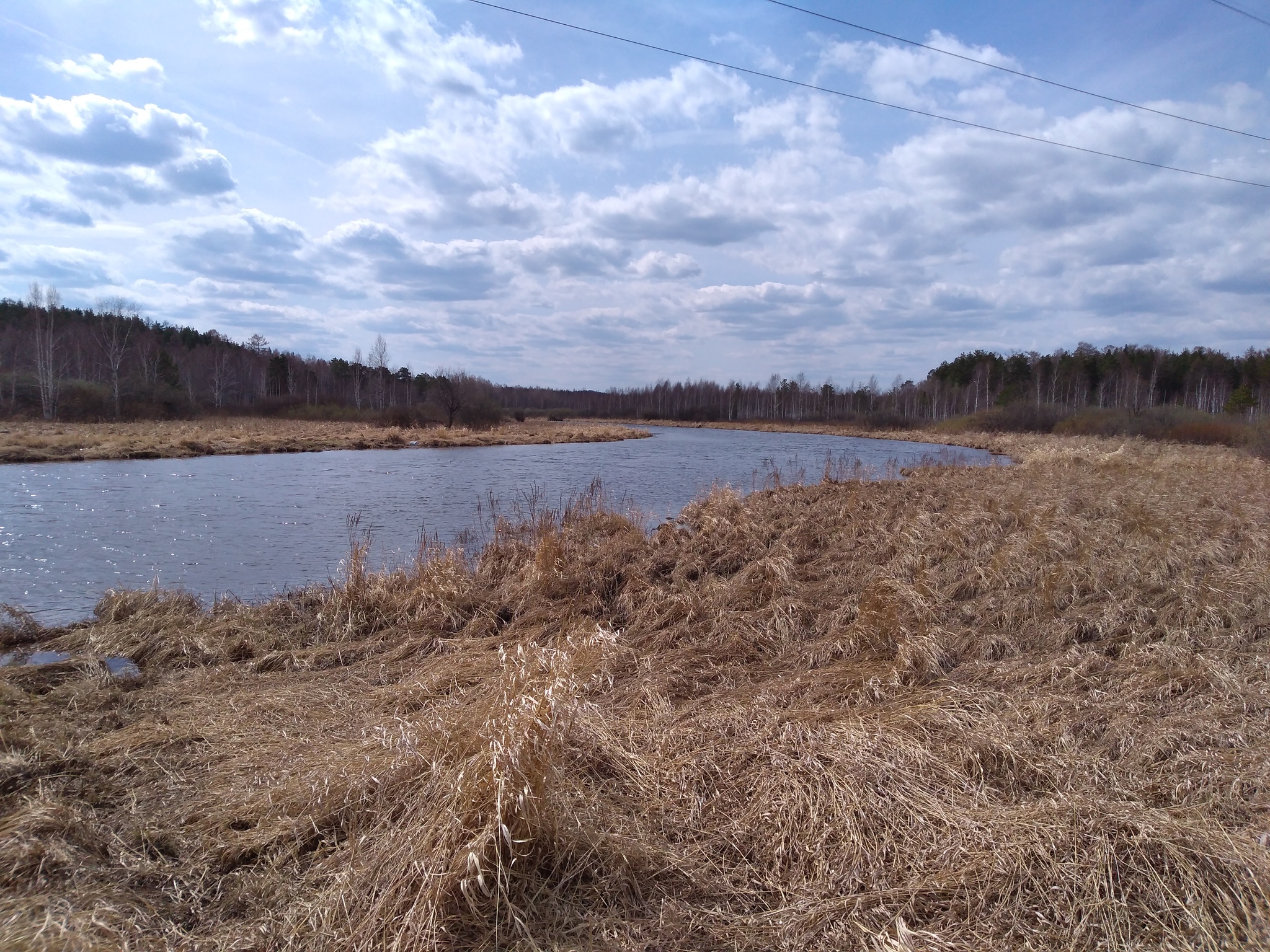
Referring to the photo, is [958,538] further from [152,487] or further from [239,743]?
[152,487]

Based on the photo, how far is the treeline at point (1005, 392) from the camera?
68312mm

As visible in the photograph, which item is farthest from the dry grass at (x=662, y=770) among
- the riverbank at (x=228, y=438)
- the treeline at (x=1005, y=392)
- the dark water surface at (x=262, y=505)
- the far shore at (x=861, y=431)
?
the treeline at (x=1005, y=392)

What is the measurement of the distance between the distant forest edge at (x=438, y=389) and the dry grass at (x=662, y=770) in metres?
40.6

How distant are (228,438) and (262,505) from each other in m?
21.8

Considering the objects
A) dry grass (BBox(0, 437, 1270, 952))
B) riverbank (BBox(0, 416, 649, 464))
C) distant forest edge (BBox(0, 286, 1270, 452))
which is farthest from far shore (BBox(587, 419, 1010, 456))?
dry grass (BBox(0, 437, 1270, 952))

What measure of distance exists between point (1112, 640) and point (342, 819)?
6.30 meters

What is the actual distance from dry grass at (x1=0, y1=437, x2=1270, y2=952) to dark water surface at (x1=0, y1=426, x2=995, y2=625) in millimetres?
2886

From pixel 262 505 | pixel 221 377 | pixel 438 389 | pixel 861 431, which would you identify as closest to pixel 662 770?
pixel 262 505

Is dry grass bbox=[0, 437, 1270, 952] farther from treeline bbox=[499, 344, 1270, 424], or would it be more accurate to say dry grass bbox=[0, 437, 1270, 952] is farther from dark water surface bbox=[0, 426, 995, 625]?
treeline bbox=[499, 344, 1270, 424]

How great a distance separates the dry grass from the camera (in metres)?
2.70

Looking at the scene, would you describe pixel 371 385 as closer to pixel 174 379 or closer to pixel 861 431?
pixel 174 379

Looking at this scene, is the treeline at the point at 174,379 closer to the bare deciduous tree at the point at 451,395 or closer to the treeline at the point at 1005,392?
the bare deciduous tree at the point at 451,395

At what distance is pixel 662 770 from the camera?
390 cm

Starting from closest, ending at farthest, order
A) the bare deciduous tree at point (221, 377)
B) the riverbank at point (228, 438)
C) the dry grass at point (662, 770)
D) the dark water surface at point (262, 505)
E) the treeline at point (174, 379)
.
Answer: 1. the dry grass at point (662, 770)
2. the dark water surface at point (262, 505)
3. the riverbank at point (228, 438)
4. the treeline at point (174, 379)
5. the bare deciduous tree at point (221, 377)
